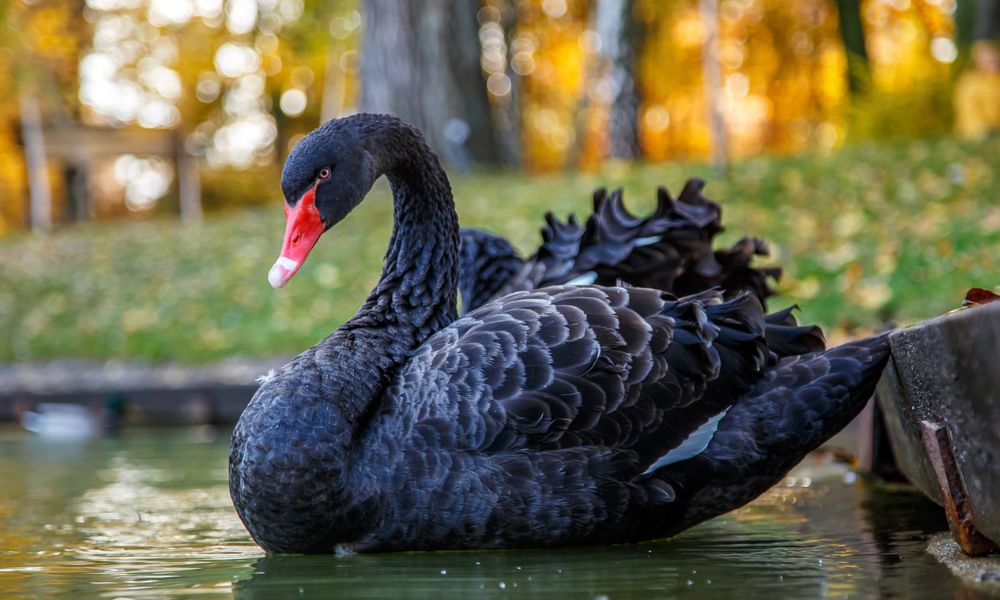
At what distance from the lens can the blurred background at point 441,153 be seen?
31.1ft

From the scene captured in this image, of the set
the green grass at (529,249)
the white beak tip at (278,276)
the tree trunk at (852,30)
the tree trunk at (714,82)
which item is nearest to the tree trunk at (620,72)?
the green grass at (529,249)

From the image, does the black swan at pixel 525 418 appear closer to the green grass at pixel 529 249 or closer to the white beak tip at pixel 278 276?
the white beak tip at pixel 278 276

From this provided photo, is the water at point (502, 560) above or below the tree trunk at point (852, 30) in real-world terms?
below

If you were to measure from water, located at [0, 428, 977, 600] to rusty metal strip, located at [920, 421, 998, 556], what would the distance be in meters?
0.10

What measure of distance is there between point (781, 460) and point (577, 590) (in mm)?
994

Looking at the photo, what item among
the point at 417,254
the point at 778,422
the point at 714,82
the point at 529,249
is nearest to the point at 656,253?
the point at 417,254

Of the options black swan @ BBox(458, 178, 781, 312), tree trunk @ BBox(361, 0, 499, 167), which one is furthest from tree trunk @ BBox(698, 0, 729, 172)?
black swan @ BBox(458, 178, 781, 312)

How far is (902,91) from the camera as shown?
14664 mm

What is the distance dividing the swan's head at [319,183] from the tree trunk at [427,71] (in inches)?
376

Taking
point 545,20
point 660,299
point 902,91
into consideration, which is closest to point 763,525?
point 660,299

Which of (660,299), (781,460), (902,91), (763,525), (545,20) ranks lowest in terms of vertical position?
(763,525)

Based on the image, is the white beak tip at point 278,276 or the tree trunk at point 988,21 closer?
the white beak tip at point 278,276

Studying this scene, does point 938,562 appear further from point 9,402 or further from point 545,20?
point 545,20

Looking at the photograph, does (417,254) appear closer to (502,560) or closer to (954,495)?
(502,560)
